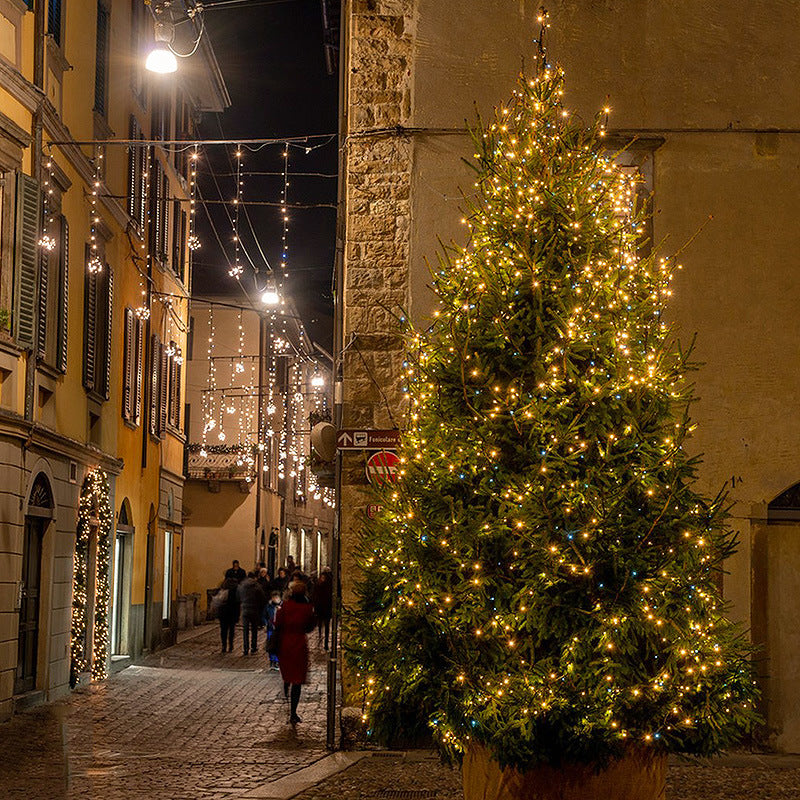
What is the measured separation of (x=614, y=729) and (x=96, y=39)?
54.1 ft

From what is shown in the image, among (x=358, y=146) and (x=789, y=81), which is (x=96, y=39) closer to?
(x=358, y=146)

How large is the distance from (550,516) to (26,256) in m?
10.6

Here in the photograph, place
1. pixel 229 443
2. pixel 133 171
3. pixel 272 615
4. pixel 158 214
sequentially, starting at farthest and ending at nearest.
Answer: pixel 229 443 < pixel 158 214 < pixel 272 615 < pixel 133 171

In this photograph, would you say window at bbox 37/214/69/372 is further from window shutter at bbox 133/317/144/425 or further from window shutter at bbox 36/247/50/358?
window shutter at bbox 133/317/144/425

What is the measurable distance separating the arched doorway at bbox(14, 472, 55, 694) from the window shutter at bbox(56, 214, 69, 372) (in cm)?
172

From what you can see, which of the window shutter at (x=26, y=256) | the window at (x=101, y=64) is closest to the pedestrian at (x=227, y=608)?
the window at (x=101, y=64)

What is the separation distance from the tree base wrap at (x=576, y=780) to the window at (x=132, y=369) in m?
16.9

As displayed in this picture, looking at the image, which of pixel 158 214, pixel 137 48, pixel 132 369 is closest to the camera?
pixel 132 369

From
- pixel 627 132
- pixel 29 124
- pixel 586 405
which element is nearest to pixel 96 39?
pixel 29 124

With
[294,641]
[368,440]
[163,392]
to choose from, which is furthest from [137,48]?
[368,440]

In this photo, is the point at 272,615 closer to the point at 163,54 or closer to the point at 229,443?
the point at 163,54

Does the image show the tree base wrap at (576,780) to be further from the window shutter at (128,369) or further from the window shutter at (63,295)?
the window shutter at (128,369)

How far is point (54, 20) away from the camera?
18625 mm

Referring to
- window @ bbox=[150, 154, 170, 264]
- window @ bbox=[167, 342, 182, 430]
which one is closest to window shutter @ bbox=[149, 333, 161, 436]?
window @ bbox=[167, 342, 182, 430]
